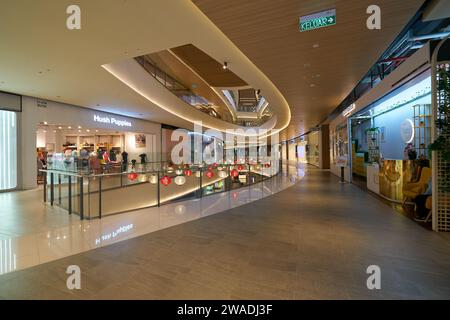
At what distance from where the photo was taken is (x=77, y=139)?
59.1ft

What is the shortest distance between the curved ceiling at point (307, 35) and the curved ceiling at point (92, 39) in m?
0.65

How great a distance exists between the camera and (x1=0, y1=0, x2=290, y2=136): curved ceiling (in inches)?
151

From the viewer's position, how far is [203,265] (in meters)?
2.56

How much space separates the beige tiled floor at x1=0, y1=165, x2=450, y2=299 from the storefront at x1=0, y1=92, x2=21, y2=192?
29.6 ft

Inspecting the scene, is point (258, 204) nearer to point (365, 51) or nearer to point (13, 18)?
point (365, 51)

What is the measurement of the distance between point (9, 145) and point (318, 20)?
1135 cm

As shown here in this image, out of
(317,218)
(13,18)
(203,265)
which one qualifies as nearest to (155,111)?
(13,18)

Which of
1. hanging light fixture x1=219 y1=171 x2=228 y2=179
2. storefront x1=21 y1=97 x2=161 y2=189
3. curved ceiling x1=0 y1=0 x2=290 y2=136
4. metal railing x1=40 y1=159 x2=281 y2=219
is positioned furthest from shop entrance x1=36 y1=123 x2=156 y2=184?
curved ceiling x1=0 y1=0 x2=290 y2=136

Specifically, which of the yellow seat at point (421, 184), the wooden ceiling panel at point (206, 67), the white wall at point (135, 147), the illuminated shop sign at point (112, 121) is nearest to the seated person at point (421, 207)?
the yellow seat at point (421, 184)

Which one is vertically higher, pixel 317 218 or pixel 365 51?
pixel 365 51

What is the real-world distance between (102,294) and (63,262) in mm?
1020

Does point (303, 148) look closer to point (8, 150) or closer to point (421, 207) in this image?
point (421, 207)

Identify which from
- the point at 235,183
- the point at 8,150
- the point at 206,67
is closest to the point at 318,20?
the point at 235,183
